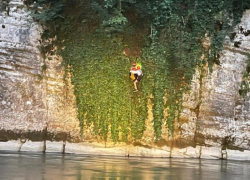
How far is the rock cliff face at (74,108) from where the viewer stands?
55.2 feet

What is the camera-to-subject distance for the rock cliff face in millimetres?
16812

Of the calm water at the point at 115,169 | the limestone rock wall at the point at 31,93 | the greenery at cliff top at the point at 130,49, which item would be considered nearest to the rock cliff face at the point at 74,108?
the limestone rock wall at the point at 31,93

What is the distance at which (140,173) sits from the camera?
38.0ft

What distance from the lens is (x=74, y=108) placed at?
17109mm

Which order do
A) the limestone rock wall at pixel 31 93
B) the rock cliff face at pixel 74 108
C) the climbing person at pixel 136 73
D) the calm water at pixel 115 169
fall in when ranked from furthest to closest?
1. the limestone rock wall at pixel 31 93
2. the rock cliff face at pixel 74 108
3. the climbing person at pixel 136 73
4. the calm water at pixel 115 169

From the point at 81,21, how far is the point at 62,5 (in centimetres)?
87

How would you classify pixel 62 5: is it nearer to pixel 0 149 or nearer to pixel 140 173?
pixel 0 149

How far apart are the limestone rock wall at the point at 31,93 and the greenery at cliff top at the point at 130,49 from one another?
0.43 meters

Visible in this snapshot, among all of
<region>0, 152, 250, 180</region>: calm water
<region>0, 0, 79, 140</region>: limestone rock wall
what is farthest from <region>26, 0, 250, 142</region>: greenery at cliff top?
<region>0, 152, 250, 180</region>: calm water

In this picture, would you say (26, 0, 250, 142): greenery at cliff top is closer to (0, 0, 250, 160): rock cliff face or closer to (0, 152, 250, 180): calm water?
(0, 0, 250, 160): rock cliff face

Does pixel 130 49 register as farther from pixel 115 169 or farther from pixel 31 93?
pixel 115 169

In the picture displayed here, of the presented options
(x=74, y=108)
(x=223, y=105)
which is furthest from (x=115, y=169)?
(x=223, y=105)

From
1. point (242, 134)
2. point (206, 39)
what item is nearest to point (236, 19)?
point (206, 39)

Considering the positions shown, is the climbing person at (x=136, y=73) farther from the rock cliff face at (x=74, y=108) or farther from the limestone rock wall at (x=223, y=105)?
the limestone rock wall at (x=223, y=105)
